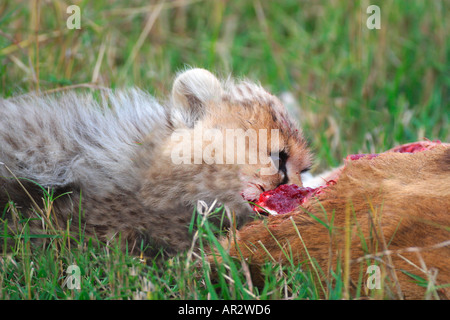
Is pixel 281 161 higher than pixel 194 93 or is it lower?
lower

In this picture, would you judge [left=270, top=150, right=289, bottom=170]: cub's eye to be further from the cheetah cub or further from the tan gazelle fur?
the tan gazelle fur

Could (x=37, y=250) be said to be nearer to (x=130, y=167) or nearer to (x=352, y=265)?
(x=130, y=167)

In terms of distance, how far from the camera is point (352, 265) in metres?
1.95

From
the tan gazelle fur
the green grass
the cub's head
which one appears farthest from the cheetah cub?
the green grass

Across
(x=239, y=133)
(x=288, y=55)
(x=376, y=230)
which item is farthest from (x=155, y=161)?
(x=288, y=55)

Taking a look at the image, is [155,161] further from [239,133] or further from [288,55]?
[288,55]

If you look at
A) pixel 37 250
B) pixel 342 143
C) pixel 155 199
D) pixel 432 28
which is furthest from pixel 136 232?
pixel 432 28

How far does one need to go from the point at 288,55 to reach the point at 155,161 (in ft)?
9.42

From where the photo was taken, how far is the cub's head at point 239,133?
2541mm

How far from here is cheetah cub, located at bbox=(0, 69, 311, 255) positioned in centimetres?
249

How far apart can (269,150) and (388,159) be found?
0.57 meters

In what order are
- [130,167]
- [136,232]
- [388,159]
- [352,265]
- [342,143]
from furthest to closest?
1. [342,143]
2. [130,167]
3. [136,232]
4. [388,159]
5. [352,265]

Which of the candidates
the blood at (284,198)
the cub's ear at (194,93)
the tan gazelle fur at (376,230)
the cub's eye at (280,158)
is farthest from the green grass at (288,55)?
the tan gazelle fur at (376,230)

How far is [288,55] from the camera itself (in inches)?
203
